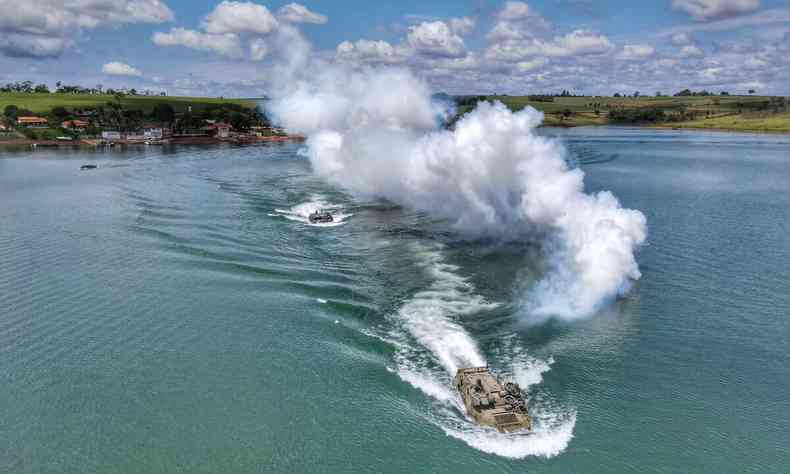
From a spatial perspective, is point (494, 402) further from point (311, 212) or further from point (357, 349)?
point (311, 212)

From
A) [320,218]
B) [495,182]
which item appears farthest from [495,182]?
[320,218]

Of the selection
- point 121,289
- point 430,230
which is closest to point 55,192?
point 121,289

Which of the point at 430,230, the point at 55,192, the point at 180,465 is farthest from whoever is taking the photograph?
the point at 55,192

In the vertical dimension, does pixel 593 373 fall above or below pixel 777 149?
below

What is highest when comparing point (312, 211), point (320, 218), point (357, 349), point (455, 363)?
point (312, 211)

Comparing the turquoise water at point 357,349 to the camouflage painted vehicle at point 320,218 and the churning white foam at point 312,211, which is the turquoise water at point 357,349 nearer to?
the churning white foam at point 312,211

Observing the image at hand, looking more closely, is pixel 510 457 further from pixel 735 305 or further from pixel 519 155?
pixel 519 155

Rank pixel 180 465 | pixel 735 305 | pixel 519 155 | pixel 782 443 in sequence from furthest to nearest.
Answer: pixel 519 155 < pixel 735 305 < pixel 782 443 < pixel 180 465
